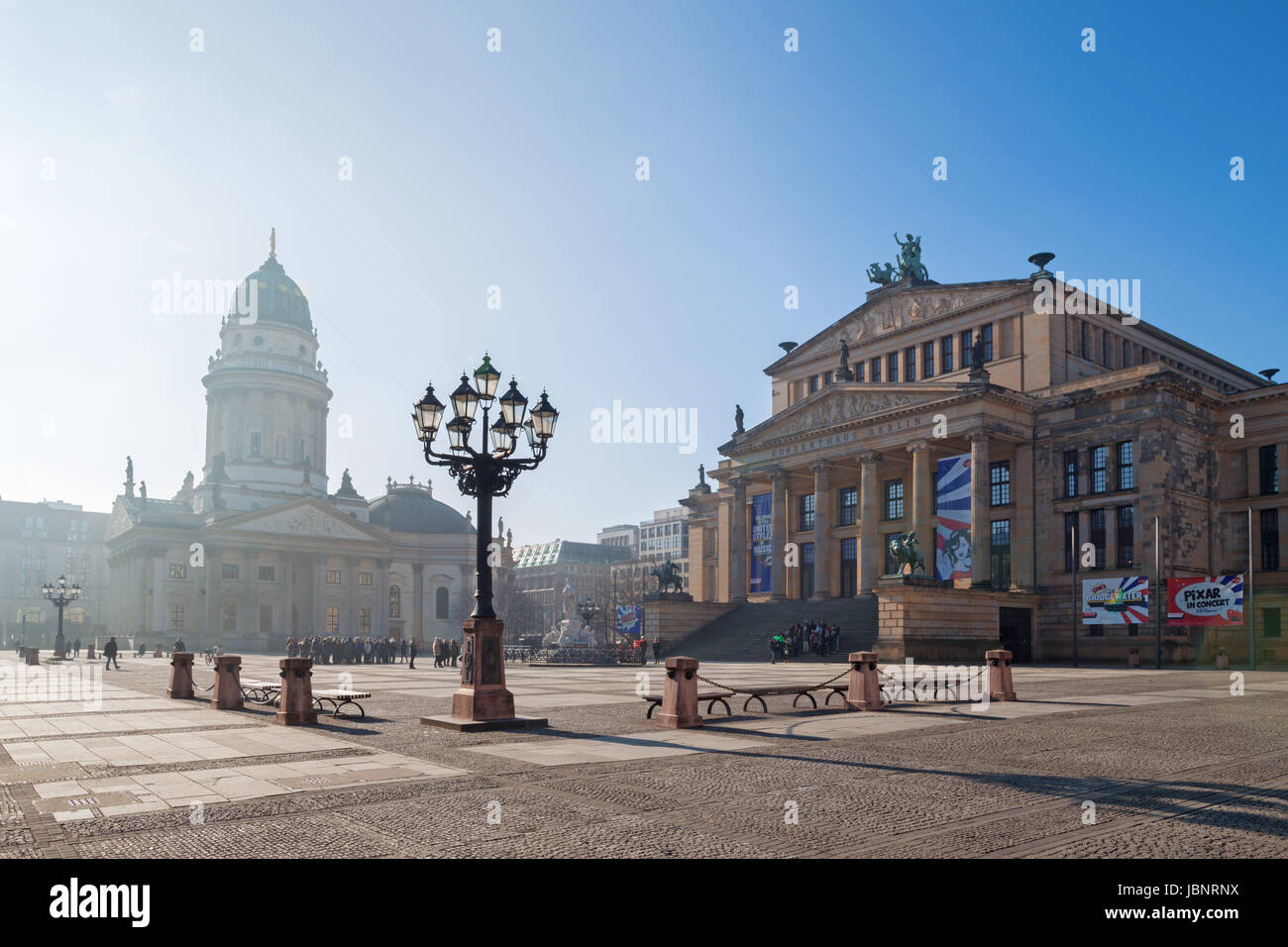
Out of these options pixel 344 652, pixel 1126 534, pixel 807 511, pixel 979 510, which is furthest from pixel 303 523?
pixel 1126 534

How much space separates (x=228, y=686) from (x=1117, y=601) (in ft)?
131

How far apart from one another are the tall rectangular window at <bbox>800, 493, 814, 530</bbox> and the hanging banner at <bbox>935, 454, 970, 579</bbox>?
42.0ft

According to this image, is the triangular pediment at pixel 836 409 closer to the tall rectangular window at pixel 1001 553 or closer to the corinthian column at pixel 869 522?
the corinthian column at pixel 869 522

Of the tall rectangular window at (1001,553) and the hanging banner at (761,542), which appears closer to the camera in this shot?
the tall rectangular window at (1001,553)

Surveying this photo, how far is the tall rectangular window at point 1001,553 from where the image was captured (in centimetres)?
5347

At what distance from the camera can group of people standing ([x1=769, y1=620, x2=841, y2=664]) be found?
149ft

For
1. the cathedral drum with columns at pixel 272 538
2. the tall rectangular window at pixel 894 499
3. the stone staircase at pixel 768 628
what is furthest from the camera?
the cathedral drum with columns at pixel 272 538

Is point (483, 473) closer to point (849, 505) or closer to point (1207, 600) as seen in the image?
point (1207, 600)

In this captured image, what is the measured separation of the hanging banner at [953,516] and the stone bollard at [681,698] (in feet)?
122

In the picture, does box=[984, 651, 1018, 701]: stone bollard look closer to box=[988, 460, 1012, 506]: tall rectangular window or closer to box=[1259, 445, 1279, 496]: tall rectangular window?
box=[988, 460, 1012, 506]: tall rectangular window

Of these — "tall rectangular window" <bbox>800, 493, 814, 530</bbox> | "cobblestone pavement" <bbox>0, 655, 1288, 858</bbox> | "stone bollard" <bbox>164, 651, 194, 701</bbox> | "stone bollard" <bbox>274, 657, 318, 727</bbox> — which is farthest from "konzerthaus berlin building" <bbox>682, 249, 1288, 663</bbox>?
"stone bollard" <bbox>274, 657, 318, 727</bbox>

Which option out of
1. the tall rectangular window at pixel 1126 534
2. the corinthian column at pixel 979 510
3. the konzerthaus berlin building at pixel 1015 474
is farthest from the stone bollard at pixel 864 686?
the tall rectangular window at pixel 1126 534
